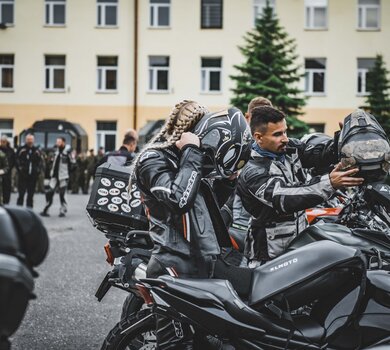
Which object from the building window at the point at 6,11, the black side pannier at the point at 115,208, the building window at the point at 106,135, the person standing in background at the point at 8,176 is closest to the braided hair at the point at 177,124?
the black side pannier at the point at 115,208

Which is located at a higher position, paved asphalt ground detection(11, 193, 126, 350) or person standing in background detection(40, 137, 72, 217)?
person standing in background detection(40, 137, 72, 217)

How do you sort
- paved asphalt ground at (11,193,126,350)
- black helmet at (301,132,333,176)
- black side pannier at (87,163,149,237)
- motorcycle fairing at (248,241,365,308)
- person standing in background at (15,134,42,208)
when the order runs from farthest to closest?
person standing in background at (15,134,42,208) → paved asphalt ground at (11,193,126,350) → black side pannier at (87,163,149,237) → black helmet at (301,132,333,176) → motorcycle fairing at (248,241,365,308)

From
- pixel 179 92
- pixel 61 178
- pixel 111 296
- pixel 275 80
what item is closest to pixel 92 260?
pixel 111 296

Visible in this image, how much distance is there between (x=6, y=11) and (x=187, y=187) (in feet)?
105

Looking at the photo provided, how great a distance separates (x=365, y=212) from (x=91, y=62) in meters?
30.0

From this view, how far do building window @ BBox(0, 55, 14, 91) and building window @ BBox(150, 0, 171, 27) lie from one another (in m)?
6.54

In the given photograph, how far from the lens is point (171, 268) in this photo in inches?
133

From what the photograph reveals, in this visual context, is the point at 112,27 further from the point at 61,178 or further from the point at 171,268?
the point at 171,268

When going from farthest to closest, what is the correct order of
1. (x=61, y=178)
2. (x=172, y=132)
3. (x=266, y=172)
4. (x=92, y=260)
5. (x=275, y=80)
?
(x=275, y=80), (x=61, y=178), (x=92, y=260), (x=266, y=172), (x=172, y=132)

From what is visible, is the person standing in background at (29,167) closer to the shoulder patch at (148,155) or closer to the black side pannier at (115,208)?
the black side pannier at (115,208)

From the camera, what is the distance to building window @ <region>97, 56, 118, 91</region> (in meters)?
32.7

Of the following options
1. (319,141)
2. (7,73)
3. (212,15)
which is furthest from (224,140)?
(7,73)

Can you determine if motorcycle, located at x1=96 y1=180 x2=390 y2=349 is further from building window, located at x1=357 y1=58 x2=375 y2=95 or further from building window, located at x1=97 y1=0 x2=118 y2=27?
building window, located at x1=97 y1=0 x2=118 y2=27

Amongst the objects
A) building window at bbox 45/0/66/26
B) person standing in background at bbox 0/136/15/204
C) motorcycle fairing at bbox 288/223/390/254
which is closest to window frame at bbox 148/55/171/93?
building window at bbox 45/0/66/26
